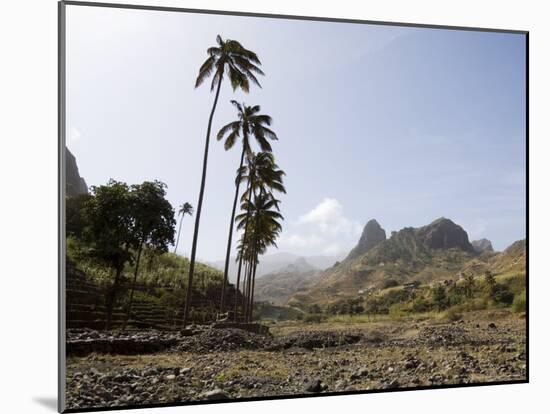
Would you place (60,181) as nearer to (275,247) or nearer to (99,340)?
(99,340)

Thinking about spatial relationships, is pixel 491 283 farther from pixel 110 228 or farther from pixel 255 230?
pixel 110 228

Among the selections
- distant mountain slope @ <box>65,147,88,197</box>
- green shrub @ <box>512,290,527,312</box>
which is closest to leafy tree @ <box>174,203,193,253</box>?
distant mountain slope @ <box>65,147,88,197</box>

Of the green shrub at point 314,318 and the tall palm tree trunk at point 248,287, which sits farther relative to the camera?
the green shrub at point 314,318

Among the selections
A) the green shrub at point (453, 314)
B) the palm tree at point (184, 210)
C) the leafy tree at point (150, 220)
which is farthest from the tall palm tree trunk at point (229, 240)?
the green shrub at point (453, 314)

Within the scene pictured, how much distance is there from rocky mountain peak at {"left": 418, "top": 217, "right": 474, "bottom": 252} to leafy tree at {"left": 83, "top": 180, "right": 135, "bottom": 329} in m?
3.12

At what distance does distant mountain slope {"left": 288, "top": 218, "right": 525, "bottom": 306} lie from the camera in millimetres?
7820

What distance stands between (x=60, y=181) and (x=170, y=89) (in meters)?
1.40

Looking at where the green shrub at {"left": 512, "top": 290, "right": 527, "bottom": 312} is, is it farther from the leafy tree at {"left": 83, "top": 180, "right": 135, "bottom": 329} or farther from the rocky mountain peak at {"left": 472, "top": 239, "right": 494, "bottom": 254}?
the leafy tree at {"left": 83, "top": 180, "right": 135, "bottom": 329}

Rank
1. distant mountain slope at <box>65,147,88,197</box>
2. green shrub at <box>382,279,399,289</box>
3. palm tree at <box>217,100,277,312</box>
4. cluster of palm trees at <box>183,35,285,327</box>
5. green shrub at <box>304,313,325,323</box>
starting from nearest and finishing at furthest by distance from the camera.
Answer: distant mountain slope at <box>65,147,88,197</box> → cluster of palm trees at <box>183,35,285,327</box> → palm tree at <box>217,100,277,312</box> → green shrub at <box>304,313,325,323</box> → green shrub at <box>382,279,399,289</box>

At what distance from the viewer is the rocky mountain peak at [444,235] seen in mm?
7895

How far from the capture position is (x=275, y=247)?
296 inches

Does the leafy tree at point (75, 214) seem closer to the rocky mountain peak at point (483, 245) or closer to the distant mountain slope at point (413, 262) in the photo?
the distant mountain slope at point (413, 262)

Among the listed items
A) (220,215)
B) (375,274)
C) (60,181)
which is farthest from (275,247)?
(60,181)

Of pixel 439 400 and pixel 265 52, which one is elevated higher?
pixel 265 52
